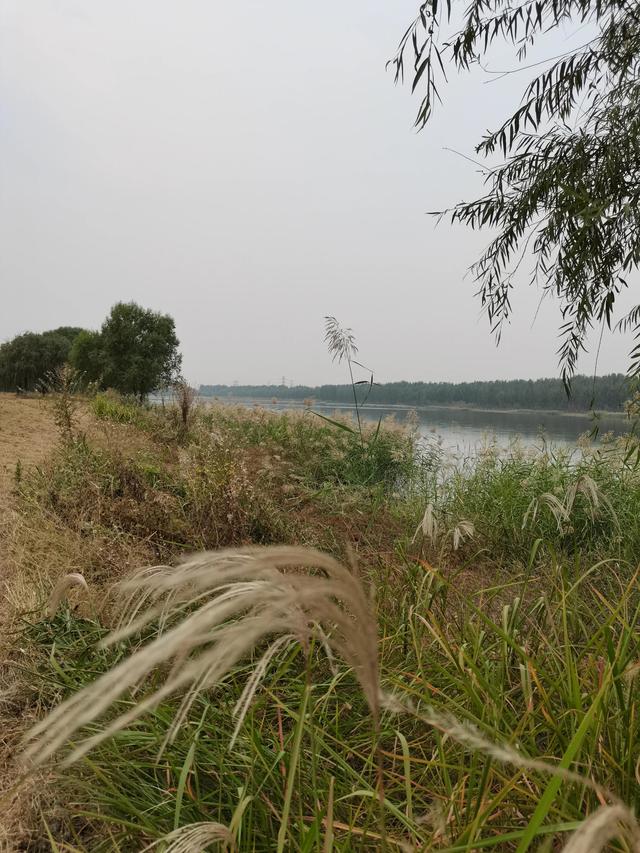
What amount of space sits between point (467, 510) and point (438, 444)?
318 centimetres

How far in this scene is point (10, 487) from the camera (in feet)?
14.7

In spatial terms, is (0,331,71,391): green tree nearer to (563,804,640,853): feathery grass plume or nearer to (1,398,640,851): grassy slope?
(1,398,640,851): grassy slope

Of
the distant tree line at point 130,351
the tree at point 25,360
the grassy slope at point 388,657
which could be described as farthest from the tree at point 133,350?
the grassy slope at point 388,657

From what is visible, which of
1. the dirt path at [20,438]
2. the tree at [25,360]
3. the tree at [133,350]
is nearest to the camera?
the dirt path at [20,438]

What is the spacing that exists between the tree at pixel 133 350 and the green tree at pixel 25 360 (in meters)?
8.90

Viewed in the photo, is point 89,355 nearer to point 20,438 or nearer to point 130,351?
point 130,351

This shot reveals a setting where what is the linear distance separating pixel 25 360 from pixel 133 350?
1103 cm

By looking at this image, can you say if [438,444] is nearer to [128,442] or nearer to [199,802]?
[128,442]

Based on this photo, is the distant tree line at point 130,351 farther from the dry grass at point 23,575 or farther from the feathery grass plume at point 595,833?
the feathery grass plume at point 595,833

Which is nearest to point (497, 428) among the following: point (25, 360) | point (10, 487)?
point (10, 487)

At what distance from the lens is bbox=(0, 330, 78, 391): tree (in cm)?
2686

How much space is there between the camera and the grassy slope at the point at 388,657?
1079 mm

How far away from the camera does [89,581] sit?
110 inches

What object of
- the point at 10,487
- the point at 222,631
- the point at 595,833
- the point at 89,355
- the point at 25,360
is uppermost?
the point at 25,360
